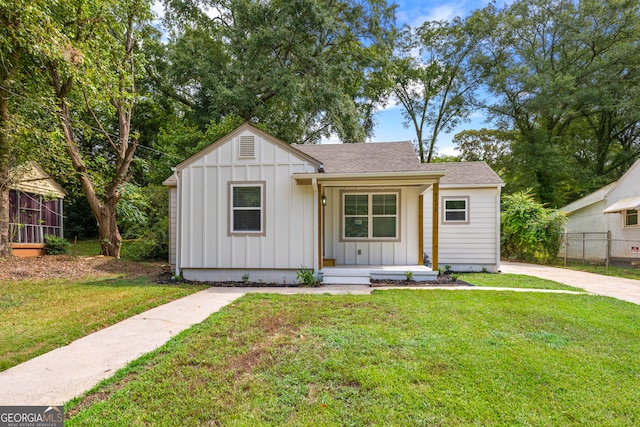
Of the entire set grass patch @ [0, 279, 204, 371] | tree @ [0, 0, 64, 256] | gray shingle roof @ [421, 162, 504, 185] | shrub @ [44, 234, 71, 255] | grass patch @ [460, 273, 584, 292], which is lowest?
grass patch @ [460, 273, 584, 292]

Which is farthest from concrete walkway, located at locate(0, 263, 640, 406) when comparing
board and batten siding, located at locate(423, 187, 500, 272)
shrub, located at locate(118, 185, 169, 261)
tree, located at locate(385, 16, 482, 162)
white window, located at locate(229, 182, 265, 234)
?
tree, located at locate(385, 16, 482, 162)

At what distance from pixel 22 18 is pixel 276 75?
10.1 meters

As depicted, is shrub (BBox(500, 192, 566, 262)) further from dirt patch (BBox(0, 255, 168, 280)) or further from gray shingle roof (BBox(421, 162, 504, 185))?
dirt patch (BBox(0, 255, 168, 280))

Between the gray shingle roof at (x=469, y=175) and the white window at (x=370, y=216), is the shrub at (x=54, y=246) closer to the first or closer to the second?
the white window at (x=370, y=216)

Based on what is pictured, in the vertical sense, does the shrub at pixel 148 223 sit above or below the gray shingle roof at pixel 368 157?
below

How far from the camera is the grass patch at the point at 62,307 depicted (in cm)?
382

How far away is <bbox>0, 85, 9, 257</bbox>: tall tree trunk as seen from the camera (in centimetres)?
941

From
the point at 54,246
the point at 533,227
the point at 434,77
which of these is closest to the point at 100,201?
the point at 54,246

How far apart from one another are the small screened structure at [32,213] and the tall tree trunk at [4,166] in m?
Result: 1.51

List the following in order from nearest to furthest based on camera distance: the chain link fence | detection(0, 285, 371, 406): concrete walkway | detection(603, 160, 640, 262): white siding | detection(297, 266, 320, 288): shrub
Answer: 1. detection(0, 285, 371, 406): concrete walkway
2. detection(297, 266, 320, 288): shrub
3. the chain link fence
4. detection(603, 160, 640, 262): white siding

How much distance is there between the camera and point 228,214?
805 centimetres

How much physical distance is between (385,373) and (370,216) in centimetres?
651

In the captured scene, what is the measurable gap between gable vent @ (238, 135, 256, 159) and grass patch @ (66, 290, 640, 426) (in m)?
4.33

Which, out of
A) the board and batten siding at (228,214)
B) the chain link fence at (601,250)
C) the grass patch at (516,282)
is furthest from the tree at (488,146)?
the board and batten siding at (228,214)
